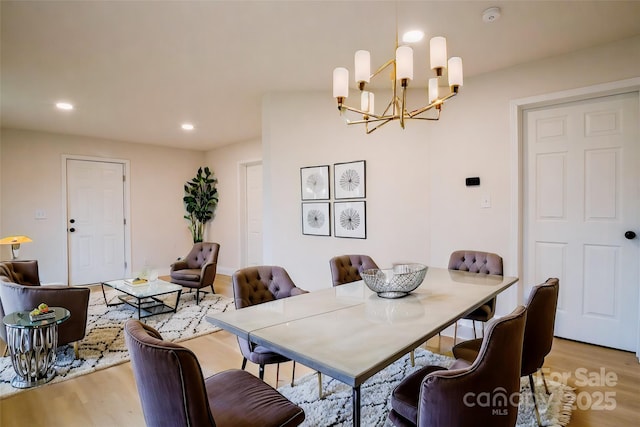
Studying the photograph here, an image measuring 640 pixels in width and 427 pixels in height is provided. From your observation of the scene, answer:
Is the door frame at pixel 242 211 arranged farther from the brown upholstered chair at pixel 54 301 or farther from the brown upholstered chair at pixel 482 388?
the brown upholstered chair at pixel 482 388

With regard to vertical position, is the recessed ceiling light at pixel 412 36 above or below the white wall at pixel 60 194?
above

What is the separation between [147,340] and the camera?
1065 millimetres

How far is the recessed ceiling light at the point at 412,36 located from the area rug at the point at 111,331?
2704mm

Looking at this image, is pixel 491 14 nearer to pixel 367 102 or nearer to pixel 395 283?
pixel 367 102

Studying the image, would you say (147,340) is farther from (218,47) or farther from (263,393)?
(218,47)

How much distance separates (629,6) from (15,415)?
4561 millimetres

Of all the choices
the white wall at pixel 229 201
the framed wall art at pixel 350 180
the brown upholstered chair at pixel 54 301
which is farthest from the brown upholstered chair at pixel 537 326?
the white wall at pixel 229 201

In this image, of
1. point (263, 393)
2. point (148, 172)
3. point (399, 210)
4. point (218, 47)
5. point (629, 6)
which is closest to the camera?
point (263, 393)

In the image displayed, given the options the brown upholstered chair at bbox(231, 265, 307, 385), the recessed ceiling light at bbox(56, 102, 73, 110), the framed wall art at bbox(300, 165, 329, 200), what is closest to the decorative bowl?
the brown upholstered chair at bbox(231, 265, 307, 385)

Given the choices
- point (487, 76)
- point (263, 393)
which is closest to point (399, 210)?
point (487, 76)

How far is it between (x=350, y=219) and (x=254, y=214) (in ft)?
9.73

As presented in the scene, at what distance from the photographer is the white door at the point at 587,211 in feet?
9.06

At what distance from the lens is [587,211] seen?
2.92 meters

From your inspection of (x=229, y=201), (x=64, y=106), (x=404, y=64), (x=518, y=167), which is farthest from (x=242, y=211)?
(x=404, y=64)
